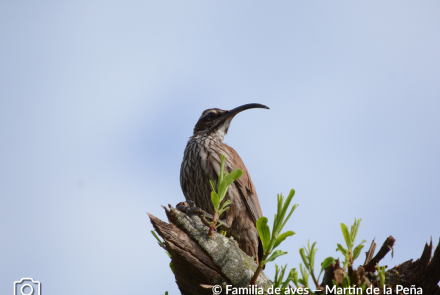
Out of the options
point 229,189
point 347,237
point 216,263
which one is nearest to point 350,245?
point 347,237

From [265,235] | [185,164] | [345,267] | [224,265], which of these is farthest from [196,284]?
[185,164]

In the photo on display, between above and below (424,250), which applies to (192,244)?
above

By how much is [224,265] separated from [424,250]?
136cm

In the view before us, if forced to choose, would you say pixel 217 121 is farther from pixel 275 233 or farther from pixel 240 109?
pixel 275 233

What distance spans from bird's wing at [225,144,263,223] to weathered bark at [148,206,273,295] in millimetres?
3030

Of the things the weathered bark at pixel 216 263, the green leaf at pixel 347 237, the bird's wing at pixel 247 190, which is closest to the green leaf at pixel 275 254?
the green leaf at pixel 347 237

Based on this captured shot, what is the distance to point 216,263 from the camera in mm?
3021

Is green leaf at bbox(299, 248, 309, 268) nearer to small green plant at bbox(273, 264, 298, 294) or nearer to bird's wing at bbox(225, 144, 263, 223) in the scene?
small green plant at bbox(273, 264, 298, 294)

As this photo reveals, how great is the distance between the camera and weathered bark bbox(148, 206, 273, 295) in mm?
2990

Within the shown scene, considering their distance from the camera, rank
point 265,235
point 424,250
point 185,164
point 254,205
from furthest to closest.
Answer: point 185,164, point 254,205, point 424,250, point 265,235

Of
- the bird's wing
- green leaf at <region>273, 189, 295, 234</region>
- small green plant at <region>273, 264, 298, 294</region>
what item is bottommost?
small green plant at <region>273, 264, 298, 294</region>

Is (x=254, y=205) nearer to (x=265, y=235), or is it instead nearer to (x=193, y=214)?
(x=193, y=214)

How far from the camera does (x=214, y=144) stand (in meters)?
6.92

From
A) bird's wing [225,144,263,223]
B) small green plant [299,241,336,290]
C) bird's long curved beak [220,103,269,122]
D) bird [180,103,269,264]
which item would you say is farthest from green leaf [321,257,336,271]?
bird's long curved beak [220,103,269,122]
